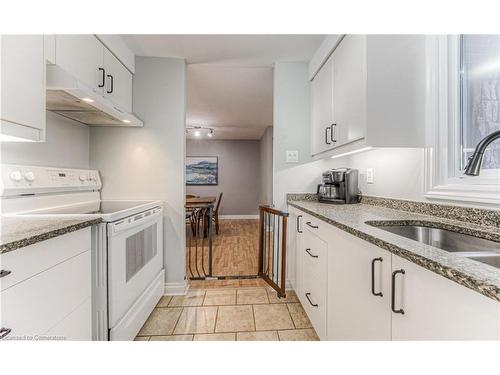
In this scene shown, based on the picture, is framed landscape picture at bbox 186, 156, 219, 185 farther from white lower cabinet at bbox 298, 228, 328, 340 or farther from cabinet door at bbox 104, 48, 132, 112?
white lower cabinet at bbox 298, 228, 328, 340

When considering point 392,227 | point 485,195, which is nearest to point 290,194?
point 392,227

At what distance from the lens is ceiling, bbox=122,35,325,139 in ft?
6.65

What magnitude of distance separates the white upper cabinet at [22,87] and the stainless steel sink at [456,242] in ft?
5.61

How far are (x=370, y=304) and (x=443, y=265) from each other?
444 millimetres

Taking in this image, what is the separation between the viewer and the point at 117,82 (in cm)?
200

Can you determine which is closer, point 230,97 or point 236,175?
point 230,97

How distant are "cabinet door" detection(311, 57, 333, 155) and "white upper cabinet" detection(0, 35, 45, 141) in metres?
1.83

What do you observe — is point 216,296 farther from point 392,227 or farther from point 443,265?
point 443,265

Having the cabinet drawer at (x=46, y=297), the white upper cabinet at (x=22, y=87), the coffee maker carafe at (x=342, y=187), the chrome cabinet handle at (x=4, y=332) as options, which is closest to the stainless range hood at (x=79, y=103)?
the white upper cabinet at (x=22, y=87)

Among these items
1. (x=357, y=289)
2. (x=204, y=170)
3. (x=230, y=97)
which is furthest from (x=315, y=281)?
(x=204, y=170)

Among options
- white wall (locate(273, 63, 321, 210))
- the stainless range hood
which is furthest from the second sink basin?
the stainless range hood

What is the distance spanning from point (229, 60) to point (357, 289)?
227 centimetres

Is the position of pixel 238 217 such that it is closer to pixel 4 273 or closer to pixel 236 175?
pixel 236 175

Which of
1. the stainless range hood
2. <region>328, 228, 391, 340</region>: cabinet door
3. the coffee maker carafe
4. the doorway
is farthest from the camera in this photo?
the doorway
